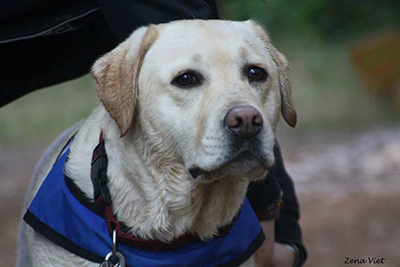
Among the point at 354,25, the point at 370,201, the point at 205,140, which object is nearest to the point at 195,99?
the point at 205,140

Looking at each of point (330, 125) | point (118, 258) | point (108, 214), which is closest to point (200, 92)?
point (108, 214)

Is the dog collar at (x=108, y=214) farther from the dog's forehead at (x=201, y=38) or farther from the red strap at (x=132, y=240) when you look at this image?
the dog's forehead at (x=201, y=38)

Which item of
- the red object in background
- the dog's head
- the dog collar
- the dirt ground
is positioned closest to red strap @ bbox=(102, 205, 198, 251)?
the dog collar

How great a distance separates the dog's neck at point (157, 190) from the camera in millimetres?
3094

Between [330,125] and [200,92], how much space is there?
7.89 metres

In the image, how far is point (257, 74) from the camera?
3.18 m

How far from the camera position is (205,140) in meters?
2.88

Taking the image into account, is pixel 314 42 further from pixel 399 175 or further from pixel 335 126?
pixel 399 175

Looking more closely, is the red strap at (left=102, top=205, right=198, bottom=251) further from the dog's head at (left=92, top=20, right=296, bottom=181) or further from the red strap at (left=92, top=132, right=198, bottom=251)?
the dog's head at (left=92, top=20, right=296, bottom=181)

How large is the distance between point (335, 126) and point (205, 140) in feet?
26.1

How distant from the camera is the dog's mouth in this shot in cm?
288

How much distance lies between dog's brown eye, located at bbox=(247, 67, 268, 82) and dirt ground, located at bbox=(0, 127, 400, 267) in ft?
11.1

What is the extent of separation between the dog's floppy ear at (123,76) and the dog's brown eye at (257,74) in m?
0.41

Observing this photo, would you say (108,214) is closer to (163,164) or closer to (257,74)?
(163,164)
